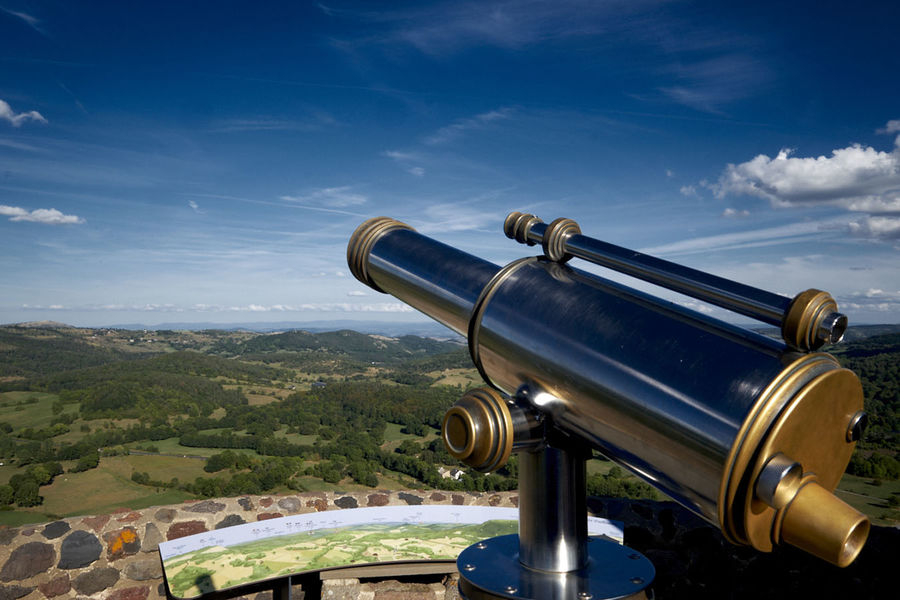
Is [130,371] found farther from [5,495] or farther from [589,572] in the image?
[589,572]

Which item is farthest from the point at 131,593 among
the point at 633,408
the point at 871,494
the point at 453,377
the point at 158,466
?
the point at 453,377

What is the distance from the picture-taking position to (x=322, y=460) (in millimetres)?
21859

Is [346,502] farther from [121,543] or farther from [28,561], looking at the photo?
[28,561]

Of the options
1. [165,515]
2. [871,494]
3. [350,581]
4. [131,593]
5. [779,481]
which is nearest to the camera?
[779,481]

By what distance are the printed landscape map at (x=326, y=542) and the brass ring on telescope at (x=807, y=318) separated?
421cm

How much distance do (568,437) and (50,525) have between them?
5.04 metres

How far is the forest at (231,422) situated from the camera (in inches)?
595

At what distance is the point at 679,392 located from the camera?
1.30 meters

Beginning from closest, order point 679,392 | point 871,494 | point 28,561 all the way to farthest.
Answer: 1. point 679,392
2. point 28,561
3. point 871,494

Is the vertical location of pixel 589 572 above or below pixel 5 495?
above

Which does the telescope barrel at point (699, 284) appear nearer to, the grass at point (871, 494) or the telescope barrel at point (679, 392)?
the telescope barrel at point (679, 392)

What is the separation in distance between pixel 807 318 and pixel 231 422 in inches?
1178

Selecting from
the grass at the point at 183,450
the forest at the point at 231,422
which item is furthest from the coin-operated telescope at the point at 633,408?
the grass at the point at 183,450

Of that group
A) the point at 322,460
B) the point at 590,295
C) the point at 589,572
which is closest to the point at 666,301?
the point at 590,295
